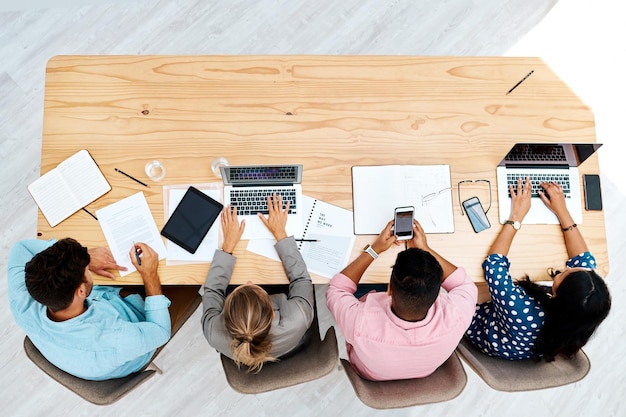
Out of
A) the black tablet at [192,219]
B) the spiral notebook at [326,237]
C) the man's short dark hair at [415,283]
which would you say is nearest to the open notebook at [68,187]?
the black tablet at [192,219]

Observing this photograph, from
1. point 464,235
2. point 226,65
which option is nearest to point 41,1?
point 226,65

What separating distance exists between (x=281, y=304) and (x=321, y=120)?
0.74 meters

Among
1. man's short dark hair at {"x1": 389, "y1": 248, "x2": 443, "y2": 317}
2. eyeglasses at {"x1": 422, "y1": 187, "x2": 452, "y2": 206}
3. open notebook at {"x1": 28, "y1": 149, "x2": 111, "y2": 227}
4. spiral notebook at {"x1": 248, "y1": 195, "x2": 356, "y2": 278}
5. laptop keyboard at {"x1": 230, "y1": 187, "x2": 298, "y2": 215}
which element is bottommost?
man's short dark hair at {"x1": 389, "y1": 248, "x2": 443, "y2": 317}

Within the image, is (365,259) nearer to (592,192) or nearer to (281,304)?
(281,304)

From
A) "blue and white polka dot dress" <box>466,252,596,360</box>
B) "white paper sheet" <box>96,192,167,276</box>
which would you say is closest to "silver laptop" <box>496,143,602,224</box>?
"blue and white polka dot dress" <box>466,252,596,360</box>

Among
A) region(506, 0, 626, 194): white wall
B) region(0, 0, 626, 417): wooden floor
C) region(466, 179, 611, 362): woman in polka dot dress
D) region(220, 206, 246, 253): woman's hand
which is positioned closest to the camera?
region(466, 179, 611, 362): woman in polka dot dress

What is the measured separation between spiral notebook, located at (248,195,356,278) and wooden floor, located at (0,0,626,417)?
77 cm

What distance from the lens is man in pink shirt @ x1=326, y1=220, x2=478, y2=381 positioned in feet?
4.65

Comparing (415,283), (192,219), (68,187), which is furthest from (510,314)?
(68,187)

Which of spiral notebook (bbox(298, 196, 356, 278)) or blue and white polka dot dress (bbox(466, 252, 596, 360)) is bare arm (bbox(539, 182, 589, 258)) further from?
spiral notebook (bbox(298, 196, 356, 278))

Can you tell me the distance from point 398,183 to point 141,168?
1.02 m

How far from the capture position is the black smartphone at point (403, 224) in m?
1.67

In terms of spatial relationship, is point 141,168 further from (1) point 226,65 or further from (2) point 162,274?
(1) point 226,65

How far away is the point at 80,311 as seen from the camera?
1562mm
